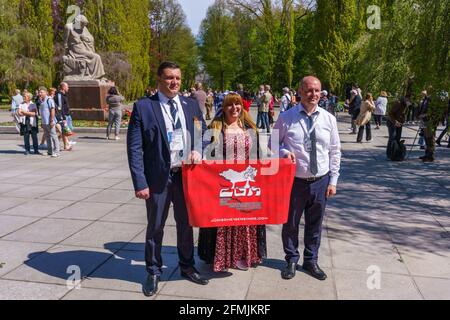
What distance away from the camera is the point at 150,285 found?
12.7 feet

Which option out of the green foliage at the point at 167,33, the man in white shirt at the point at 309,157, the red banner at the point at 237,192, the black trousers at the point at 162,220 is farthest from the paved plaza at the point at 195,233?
the green foliage at the point at 167,33

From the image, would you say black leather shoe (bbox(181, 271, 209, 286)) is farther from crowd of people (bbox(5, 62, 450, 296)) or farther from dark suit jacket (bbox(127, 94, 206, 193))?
dark suit jacket (bbox(127, 94, 206, 193))

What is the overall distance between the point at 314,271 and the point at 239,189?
3.93 feet

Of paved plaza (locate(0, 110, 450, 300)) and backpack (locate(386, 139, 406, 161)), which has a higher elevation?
backpack (locate(386, 139, 406, 161))

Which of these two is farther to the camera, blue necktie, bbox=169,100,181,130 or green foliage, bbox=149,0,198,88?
green foliage, bbox=149,0,198,88

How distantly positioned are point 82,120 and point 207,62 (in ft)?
140

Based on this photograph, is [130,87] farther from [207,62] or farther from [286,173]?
[286,173]

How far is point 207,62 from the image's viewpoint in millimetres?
60156

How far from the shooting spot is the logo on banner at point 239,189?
3869 mm

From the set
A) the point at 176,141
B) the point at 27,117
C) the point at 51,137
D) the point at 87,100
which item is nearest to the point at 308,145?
the point at 176,141

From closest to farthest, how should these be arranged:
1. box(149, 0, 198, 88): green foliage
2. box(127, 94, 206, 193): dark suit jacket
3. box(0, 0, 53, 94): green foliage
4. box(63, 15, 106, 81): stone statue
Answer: box(127, 94, 206, 193): dark suit jacket → box(63, 15, 106, 81): stone statue → box(0, 0, 53, 94): green foliage → box(149, 0, 198, 88): green foliage

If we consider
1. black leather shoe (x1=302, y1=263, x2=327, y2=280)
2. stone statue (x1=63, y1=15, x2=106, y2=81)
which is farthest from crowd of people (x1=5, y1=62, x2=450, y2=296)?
stone statue (x1=63, y1=15, x2=106, y2=81)

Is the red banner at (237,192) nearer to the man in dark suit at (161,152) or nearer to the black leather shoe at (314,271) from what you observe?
the man in dark suit at (161,152)

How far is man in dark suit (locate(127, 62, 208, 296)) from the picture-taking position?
3.73m
